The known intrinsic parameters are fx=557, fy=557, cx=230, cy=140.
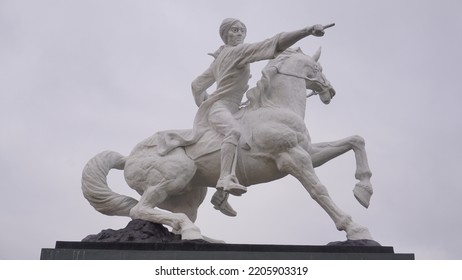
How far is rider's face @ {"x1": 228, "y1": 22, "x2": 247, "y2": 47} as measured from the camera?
278 inches

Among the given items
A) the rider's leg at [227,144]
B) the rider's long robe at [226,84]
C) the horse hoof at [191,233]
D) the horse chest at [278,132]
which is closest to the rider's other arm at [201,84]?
the rider's long robe at [226,84]

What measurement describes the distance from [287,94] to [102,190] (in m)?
2.52

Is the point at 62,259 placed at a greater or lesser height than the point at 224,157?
lesser

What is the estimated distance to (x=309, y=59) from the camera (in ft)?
23.6

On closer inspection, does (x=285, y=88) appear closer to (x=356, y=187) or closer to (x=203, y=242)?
(x=356, y=187)

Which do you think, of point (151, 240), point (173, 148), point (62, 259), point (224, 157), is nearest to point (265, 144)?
point (224, 157)

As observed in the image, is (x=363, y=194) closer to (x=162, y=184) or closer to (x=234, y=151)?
(x=234, y=151)

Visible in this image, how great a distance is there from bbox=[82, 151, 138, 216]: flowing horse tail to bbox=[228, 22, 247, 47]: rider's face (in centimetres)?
A: 208

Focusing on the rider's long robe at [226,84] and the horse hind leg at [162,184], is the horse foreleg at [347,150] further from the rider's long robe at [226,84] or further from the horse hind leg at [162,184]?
the horse hind leg at [162,184]

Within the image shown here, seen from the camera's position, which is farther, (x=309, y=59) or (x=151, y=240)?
(x=309, y=59)
